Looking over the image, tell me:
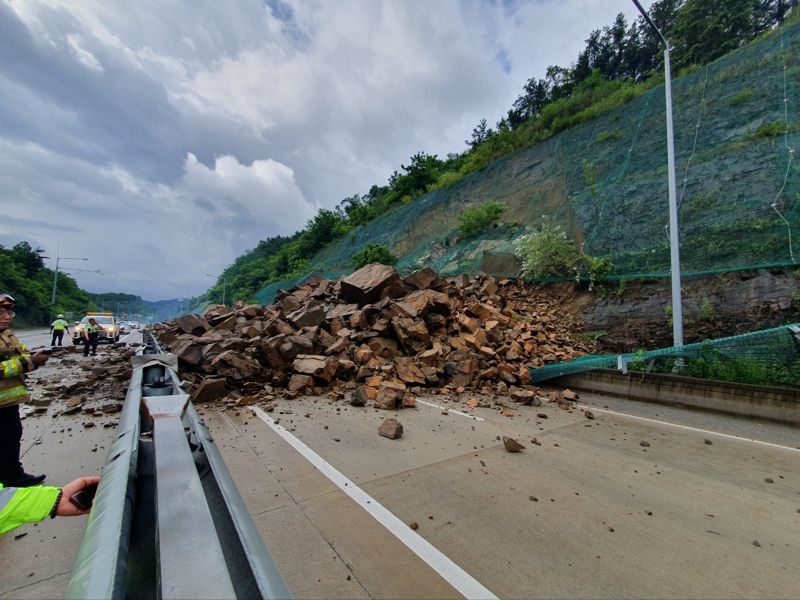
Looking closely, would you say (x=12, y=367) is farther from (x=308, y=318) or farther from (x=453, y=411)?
(x=308, y=318)

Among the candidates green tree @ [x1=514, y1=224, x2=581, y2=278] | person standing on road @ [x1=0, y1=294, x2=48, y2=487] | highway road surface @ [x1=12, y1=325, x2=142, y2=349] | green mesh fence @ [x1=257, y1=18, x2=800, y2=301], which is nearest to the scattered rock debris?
person standing on road @ [x1=0, y1=294, x2=48, y2=487]

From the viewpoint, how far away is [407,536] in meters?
2.63

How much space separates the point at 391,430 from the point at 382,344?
141 inches

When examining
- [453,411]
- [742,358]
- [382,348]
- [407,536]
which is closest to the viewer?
[407,536]

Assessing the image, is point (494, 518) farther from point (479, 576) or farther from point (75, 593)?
point (75, 593)

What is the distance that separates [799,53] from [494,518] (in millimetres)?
19648

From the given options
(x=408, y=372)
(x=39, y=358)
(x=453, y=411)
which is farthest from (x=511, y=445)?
(x=39, y=358)

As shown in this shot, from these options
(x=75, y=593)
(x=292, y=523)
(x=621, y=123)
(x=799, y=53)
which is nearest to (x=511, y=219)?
(x=621, y=123)

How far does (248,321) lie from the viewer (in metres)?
10.1

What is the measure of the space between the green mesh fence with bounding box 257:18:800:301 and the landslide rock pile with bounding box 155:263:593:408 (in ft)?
11.0

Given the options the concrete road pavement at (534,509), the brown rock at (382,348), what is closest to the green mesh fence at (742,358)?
the concrete road pavement at (534,509)

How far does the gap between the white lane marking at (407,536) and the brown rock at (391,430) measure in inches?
37.2

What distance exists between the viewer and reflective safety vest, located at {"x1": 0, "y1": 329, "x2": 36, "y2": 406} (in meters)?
3.00

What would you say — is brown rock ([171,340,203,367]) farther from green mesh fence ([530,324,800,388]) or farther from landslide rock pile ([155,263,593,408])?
green mesh fence ([530,324,800,388])
